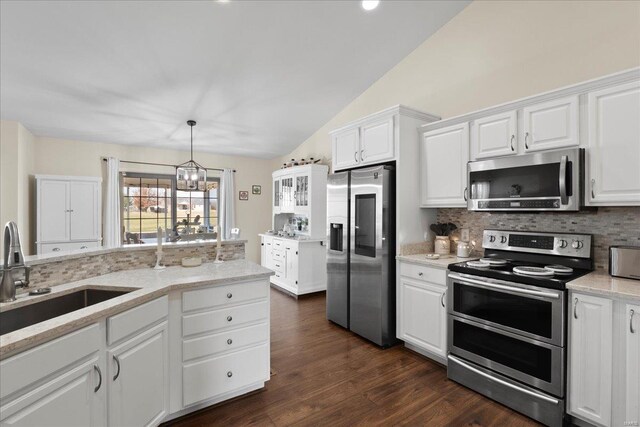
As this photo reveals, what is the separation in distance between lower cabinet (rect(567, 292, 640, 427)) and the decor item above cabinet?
1899mm

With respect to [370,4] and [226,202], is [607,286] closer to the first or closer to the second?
[370,4]

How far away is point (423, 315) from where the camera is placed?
2760mm

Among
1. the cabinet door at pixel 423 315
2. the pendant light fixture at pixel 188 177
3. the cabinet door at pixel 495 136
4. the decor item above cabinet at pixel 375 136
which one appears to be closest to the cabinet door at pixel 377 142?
the decor item above cabinet at pixel 375 136

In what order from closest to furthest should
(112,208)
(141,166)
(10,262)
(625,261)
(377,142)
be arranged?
(10,262) < (625,261) < (377,142) < (112,208) < (141,166)

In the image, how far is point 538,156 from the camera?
2.27m

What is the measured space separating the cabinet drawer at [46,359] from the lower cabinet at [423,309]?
2.40 m

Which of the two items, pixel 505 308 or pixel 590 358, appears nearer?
pixel 590 358

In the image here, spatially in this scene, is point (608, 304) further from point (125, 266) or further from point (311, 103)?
point (311, 103)

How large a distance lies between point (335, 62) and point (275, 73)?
753 millimetres

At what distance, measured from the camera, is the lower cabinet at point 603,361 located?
65.6 inches

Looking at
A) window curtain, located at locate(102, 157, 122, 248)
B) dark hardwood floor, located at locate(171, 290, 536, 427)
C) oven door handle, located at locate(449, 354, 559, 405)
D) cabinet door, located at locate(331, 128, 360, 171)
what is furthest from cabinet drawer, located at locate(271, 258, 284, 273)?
oven door handle, located at locate(449, 354, 559, 405)

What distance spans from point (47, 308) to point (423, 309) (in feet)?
8.88

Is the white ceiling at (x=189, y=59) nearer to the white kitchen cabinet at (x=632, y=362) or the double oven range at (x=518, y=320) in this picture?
the double oven range at (x=518, y=320)

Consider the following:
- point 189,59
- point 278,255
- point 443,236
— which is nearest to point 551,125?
point 443,236
